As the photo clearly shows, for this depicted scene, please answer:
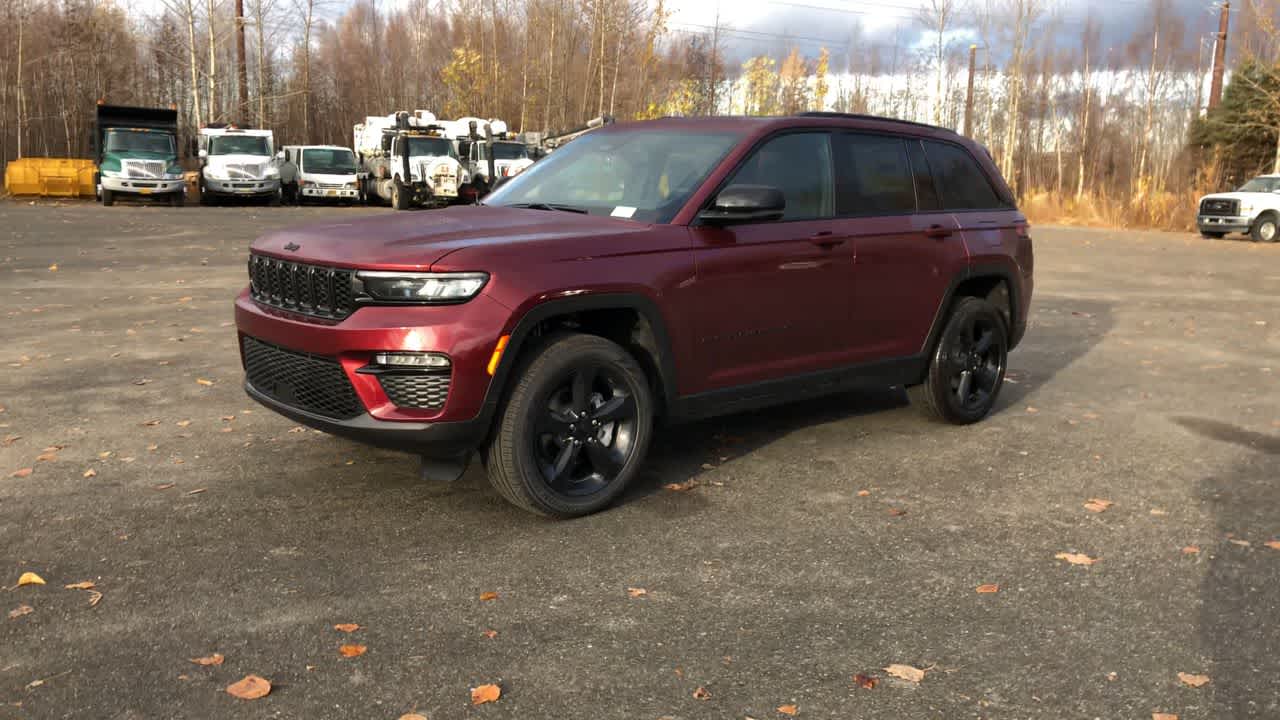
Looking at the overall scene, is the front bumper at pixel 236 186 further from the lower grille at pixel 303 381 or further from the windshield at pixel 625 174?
the lower grille at pixel 303 381

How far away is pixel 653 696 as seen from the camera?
3197mm

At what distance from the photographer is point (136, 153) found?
1208 inches

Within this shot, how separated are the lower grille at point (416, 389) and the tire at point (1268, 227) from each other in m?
27.7

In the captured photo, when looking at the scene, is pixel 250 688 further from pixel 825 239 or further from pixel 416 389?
pixel 825 239

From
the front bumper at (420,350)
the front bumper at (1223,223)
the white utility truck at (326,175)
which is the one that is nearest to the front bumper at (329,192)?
the white utility truck at (326,175)

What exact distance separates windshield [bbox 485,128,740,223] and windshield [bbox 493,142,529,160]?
28620mm

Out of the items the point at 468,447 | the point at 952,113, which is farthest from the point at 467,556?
the point at 952,113

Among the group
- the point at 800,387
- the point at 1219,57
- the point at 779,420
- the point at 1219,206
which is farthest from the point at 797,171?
the point at 1219,57

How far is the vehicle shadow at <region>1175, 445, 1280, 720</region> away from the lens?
3.30 m

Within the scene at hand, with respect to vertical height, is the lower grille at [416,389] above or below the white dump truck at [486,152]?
below

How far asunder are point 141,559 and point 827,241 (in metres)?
3.56

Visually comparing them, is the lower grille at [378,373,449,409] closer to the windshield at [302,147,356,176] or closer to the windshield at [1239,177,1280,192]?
the windshield at [1239,177,1280,192]

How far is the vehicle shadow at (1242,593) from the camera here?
10.8 feet

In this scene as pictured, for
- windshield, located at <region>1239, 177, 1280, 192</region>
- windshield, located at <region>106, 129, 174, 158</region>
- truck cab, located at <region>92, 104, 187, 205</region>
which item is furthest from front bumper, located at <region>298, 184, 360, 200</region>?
windshield, located at <region>1239, 177, 1280, 192</region>
